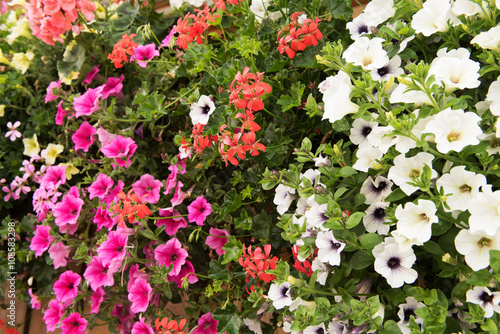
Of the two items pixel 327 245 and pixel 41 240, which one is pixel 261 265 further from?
pixel 41 240

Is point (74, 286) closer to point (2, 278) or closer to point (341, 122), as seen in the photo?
point (2, 278)

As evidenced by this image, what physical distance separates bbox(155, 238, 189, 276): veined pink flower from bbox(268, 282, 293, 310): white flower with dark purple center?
0.98 ft

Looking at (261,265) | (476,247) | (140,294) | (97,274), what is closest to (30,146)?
(97,274)

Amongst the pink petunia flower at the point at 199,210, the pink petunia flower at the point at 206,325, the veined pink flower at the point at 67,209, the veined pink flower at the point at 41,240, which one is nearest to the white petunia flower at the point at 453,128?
the pink petunia flower at the point at 199,210

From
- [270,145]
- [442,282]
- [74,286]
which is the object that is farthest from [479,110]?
[74,286]

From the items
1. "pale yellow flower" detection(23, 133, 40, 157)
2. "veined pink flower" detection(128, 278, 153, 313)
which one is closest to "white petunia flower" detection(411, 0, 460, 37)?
"veined pink flower" detection(128, 278, 153, 313)

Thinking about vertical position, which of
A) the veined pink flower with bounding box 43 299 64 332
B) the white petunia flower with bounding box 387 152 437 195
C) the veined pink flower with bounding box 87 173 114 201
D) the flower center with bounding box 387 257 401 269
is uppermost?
the white petunia flower with bounding box 387 152 437 195

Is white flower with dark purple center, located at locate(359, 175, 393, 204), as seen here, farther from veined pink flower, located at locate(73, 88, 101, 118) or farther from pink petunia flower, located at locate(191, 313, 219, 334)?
veined pink flower, located at locate(73, 88, 101, 118)

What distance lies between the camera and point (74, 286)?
114cm

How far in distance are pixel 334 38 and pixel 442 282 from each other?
603 millimetres

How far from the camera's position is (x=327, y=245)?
0.71 m

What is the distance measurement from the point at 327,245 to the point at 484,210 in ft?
0.83

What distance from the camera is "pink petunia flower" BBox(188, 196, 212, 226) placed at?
1.01 m

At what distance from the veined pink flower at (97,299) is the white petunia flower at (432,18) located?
3.17 ft
